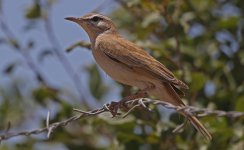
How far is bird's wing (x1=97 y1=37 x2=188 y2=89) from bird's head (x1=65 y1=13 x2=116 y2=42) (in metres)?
0.33

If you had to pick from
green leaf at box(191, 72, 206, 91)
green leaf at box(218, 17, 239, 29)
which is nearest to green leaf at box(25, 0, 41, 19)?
green leaf at box(218, 17, 239, 29)

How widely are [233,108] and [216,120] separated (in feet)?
1.64

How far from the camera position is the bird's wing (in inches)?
208

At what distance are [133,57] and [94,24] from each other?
32.0 inches

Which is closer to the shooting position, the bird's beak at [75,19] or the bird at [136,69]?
the bird at [136,69]

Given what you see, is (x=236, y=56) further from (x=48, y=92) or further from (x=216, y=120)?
(x=48, y=92)

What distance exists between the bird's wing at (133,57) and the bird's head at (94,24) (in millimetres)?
328

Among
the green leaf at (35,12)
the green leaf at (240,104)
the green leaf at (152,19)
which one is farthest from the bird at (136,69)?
the green leaf at (35,12)

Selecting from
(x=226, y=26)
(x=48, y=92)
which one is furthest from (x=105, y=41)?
(x=226, y=26)

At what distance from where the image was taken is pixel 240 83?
21.4 feet

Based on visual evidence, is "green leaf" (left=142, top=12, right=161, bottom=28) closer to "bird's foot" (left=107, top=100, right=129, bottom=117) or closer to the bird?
the bird

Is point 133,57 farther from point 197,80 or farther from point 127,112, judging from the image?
point 127,112

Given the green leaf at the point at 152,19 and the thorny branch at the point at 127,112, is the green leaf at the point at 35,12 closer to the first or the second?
the green leaf at the point at 152,19

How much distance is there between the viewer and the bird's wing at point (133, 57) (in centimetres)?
528
